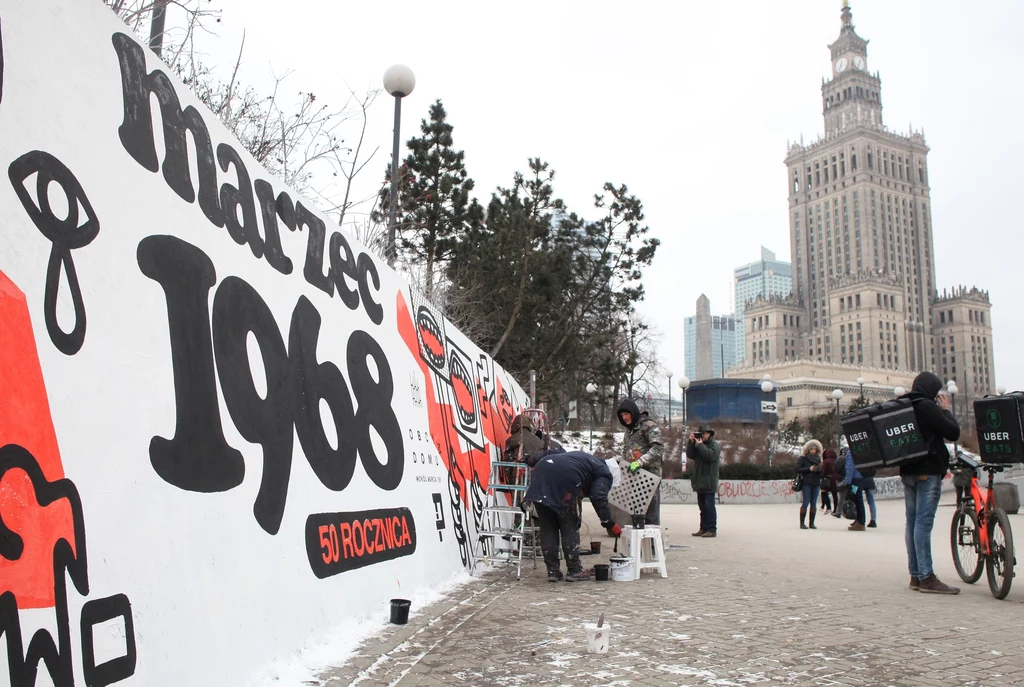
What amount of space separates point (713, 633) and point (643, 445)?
4.48 meters

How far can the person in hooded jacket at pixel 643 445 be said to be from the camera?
9.38m

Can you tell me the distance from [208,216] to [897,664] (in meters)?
4.55

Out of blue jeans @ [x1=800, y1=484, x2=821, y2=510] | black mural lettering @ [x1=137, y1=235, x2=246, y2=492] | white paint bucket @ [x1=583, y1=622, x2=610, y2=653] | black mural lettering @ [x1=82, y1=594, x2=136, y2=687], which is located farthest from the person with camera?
black mural lettering @ [x1=82, y1=594, x2=136, y2=687]

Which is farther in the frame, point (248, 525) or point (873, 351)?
point (873, 351)

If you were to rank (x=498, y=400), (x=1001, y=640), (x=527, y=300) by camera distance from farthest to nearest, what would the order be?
1. (x=527, y=300)
2. (x=498, y=400)
3. (x=1001, y=640)

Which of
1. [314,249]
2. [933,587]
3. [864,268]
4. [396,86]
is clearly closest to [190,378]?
[314,249]

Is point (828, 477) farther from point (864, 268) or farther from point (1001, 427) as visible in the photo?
point (864, 268)

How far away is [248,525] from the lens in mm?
4035

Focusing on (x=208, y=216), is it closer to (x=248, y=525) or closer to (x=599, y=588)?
(x=248, y=525)

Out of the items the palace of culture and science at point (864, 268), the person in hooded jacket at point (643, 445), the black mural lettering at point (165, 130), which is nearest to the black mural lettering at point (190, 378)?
the black mural lettering at point (165, 130)

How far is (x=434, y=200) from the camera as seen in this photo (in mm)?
20531

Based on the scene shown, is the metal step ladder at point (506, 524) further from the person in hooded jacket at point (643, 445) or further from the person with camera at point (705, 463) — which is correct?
the person with camera at point (705, 463)

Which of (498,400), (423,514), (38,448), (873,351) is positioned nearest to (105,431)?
(38,448)

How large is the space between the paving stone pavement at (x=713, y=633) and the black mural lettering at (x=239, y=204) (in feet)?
8.25
